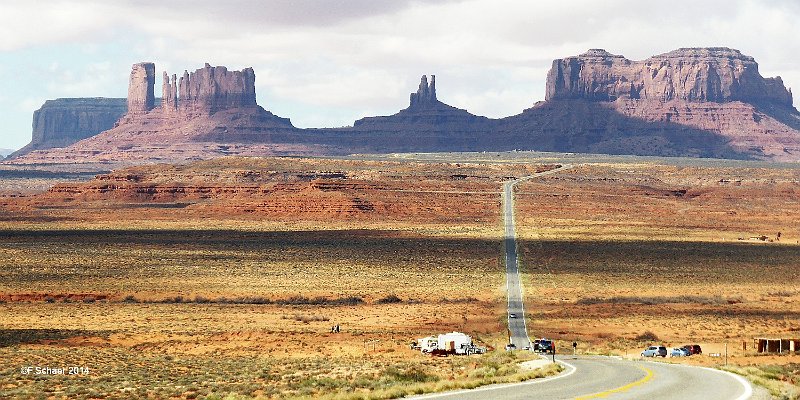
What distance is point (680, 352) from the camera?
4950 centimetres

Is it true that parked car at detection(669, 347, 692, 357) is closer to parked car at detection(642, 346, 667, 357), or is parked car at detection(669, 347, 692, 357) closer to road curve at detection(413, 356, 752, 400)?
parked car at detection(642, 346, 667, 357)

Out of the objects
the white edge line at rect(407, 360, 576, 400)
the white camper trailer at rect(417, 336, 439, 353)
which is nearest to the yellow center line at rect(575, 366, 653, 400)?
the white edge line at rect(407, 360, 576, 400)

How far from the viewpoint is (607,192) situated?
185500mm

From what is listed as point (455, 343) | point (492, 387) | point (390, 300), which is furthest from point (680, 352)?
point (390, 300)

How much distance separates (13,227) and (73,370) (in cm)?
10390

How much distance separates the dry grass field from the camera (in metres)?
42.1

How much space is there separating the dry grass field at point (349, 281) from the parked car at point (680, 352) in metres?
1.85

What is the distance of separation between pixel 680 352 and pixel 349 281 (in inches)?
1603

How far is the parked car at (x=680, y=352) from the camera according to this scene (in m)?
49.3

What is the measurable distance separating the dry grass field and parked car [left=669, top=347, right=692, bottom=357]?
1854mm

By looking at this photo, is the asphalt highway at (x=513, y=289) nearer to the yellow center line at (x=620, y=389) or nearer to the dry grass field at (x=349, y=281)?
the dry grass field at (x=349, y=281)

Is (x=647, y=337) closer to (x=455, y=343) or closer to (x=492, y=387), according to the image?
(x=455, y=343)

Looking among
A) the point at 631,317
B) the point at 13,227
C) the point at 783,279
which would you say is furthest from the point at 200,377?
the point at 13,227

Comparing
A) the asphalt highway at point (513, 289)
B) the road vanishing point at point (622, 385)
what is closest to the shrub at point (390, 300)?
the asphalt highway at point (513, 289)
